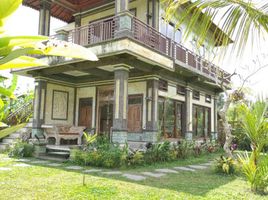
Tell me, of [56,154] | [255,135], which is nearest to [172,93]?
[56,154]

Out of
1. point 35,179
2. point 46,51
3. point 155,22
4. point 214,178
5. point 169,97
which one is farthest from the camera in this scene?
point 169,97

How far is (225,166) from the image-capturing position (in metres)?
7.95

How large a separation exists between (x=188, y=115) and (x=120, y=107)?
5.71 metres

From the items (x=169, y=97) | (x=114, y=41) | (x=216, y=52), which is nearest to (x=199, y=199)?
(x=216, y=52)

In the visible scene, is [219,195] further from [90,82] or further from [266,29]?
[90,82]

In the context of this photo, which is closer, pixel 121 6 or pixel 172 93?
pixel 121 6

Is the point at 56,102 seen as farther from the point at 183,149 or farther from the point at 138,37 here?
the point at 183,149

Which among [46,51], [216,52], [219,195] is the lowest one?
[219,195]

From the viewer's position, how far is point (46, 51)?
766 mm

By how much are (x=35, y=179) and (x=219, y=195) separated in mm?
4208

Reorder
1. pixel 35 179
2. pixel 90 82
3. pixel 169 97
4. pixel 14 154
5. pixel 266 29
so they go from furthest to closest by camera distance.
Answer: pixel 90 82 → pixel 169 97 → pixel 14 154 → pixel 35 179 → pixel 266 29

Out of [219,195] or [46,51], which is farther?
[219,195]

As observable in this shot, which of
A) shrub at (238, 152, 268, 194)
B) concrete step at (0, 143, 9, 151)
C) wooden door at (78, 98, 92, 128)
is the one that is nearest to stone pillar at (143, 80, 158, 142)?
wooden door at (78, 98, 92, 128)

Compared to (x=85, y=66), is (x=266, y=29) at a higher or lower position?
lower
